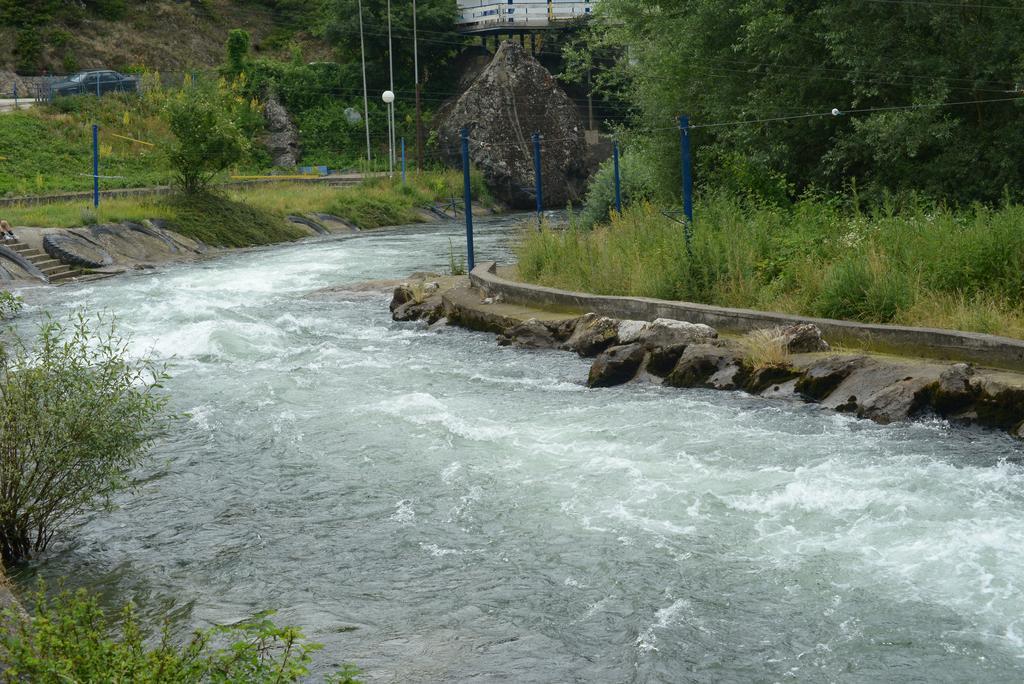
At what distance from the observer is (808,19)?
18.4 metres

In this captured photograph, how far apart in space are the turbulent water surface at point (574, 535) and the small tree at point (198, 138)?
20.3 metres

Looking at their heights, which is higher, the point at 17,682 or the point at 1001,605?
the point at 17,682

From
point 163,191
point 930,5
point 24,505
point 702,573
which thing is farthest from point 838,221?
point 163,191

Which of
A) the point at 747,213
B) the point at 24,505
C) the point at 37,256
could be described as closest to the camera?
the point at 24,505

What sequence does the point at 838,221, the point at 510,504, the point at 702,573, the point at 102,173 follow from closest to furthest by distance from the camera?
1. the point at 702,573
2. the point at 510,504
3. the point at 838,221
4. the point at 102,173

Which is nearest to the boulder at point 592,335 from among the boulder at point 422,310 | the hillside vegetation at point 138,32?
the boulder at point 422,310

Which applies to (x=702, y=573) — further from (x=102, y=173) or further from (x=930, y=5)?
(x=102, y=173)

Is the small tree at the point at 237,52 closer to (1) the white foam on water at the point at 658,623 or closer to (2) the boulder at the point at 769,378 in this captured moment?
(2) the boulder at the point at 769,378

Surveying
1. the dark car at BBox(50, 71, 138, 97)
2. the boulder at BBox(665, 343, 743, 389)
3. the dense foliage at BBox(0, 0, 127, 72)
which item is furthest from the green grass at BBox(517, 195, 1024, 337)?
the dense foliage at BBox(0, 0, 127, 72)

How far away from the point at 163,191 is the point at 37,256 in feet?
32.8

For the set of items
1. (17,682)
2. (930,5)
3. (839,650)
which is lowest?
(839,650)

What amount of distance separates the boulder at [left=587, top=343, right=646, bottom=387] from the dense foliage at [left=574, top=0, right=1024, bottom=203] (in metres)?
5.65

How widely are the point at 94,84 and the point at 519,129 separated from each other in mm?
18513

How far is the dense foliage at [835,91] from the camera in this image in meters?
16.2
